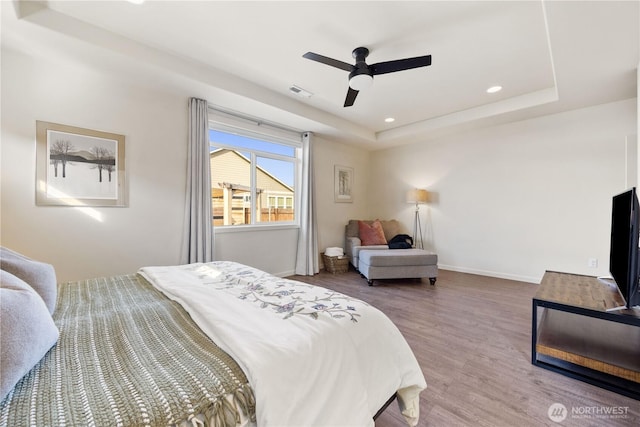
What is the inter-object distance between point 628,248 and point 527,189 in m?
2.68

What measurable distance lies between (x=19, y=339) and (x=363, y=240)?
429 cm

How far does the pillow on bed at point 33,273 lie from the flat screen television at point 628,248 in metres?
3.05

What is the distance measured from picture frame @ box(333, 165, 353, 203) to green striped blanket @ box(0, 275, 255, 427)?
406 centimetres

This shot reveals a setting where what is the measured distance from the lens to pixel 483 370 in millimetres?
1753

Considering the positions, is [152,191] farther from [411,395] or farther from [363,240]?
[363,240]

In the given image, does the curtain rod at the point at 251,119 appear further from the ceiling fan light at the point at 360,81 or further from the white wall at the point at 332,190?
the ceiling fan light at the point at 360,81

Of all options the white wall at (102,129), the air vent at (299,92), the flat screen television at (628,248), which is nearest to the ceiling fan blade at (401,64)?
the air vent at (299,92)

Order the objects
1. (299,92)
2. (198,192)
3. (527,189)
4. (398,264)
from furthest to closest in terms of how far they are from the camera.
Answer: (527,189)
(398,264)
(299,92)
(198,192)

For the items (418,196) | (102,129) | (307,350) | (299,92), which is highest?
(299,92)

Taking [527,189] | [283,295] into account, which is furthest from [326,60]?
[527,189]

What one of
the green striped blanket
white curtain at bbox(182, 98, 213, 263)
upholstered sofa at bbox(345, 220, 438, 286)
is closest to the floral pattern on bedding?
the green striped blanket

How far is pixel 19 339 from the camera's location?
0.71 m

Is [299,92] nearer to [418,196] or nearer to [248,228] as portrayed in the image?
[248,228]

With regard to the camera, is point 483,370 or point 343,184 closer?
point 483,370
